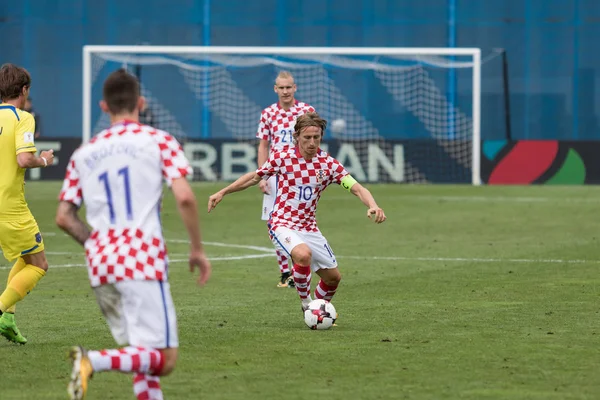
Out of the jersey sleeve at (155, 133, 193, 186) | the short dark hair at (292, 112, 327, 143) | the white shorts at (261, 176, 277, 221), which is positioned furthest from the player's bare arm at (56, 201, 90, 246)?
the white shorts at (261, 176, 277, 221)

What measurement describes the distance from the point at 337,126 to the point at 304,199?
2368 cm

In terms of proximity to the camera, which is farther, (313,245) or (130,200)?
(313,245)

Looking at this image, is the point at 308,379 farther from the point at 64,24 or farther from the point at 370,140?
the point at 64,24

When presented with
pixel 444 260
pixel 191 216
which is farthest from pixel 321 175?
pixel 444 260

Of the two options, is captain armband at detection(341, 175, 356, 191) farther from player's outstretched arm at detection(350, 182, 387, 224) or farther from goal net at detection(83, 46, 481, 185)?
goal net at detection(83, 46, 481, 185)

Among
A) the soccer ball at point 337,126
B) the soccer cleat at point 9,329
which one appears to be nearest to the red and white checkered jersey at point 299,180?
the soccer cleat at point 9,329

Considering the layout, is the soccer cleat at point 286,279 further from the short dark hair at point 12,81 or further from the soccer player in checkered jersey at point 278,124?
the short dark hair at point 12,81

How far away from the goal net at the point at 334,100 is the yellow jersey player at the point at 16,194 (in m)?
20.3

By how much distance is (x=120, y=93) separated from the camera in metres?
6.25

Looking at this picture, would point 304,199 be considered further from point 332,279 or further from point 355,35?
point 355,35

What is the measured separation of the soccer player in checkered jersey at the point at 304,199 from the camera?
10.1 m

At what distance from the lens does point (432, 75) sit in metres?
36.4

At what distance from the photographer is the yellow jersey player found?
8984 millimetres

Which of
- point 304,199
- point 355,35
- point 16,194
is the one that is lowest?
point 304,199
